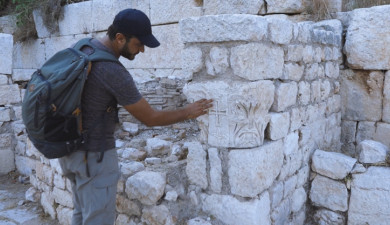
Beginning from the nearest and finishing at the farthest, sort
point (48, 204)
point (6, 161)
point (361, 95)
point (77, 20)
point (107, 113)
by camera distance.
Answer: point (107, 113)
point (48, 204)
point (361, 95)
point (6, 161)
point (77, 20)

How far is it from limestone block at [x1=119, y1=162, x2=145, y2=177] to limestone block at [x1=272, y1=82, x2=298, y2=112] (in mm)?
1304

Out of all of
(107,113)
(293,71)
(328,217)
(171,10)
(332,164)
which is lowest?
(328,217)

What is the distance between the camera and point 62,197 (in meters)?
3.68

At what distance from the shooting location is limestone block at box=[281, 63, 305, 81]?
2.89 metres

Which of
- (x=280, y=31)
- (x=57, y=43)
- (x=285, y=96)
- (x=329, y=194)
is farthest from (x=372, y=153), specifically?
(x=57, y=43)

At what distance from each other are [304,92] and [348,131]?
5.03ft

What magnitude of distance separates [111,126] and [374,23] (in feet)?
10.6

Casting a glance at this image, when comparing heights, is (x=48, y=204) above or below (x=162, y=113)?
below

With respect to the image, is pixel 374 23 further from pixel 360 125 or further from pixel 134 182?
pixel 134 182

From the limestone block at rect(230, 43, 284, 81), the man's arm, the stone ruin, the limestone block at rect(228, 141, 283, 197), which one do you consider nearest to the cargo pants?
the man's arm

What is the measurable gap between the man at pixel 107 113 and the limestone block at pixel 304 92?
4.04 ft

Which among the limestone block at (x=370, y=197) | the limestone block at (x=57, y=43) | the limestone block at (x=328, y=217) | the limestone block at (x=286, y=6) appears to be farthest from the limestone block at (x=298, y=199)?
the limestone block at (x=57, y=43)

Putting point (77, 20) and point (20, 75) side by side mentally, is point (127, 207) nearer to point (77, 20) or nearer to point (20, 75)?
point (20, 75)

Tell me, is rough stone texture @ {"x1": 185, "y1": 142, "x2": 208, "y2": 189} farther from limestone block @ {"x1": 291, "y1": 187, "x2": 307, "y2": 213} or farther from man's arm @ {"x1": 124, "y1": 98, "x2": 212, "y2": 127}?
limestone block @ {"x1": 291, "y1": 187, "x2": 307, "y2": 213}
